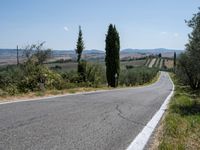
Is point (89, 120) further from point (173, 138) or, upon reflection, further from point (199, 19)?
point (199, 19)

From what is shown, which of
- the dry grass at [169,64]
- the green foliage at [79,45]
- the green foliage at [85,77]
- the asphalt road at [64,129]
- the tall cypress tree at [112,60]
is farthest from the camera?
the dry grass at [169,64]

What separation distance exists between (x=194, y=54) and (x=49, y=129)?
51.4 ft

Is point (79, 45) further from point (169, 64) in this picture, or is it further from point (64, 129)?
point (169, 64)

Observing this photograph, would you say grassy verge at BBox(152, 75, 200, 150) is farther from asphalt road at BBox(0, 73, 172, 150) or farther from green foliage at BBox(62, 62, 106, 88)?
green foliage at BBox(62, 62, 106, 88)

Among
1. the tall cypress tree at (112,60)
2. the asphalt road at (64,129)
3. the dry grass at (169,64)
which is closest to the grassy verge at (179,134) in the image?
the asphalt road at (64,129)

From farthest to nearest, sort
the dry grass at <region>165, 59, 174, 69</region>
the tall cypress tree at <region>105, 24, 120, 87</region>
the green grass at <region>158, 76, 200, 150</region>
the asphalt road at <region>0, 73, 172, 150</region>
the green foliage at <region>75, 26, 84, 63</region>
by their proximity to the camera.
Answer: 1. the dry grass at <region>165, 59, 174, 69</region>
2. the green foliage at <region>75, 26, 84, 63</region>
3. the tall cypress tree at <region>105, 24, 120, 87</region>
4. the green grass at <region>158, 76, 200, 150</region>
5. the asphalt road at <region>0, 73, 172, 150</region>

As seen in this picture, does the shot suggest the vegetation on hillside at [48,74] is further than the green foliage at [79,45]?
No

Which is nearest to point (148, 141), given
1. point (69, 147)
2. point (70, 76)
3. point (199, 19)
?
point (69, 147)

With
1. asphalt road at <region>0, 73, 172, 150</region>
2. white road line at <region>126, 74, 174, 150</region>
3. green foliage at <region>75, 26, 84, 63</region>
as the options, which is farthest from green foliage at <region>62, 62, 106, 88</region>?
green foliage at <region>75, 26, 84, 63</region>

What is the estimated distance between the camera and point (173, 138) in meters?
8.23

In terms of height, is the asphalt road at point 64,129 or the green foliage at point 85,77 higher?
the asphalt road at point 64,129

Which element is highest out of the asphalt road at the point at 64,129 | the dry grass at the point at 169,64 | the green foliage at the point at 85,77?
the asphalt road at the point at 64,129

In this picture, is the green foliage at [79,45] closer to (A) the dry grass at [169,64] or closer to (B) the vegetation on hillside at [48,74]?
(B) the vegetation on hillside at [48,74]

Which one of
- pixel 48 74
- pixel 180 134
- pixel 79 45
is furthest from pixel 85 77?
pixel 79 45
